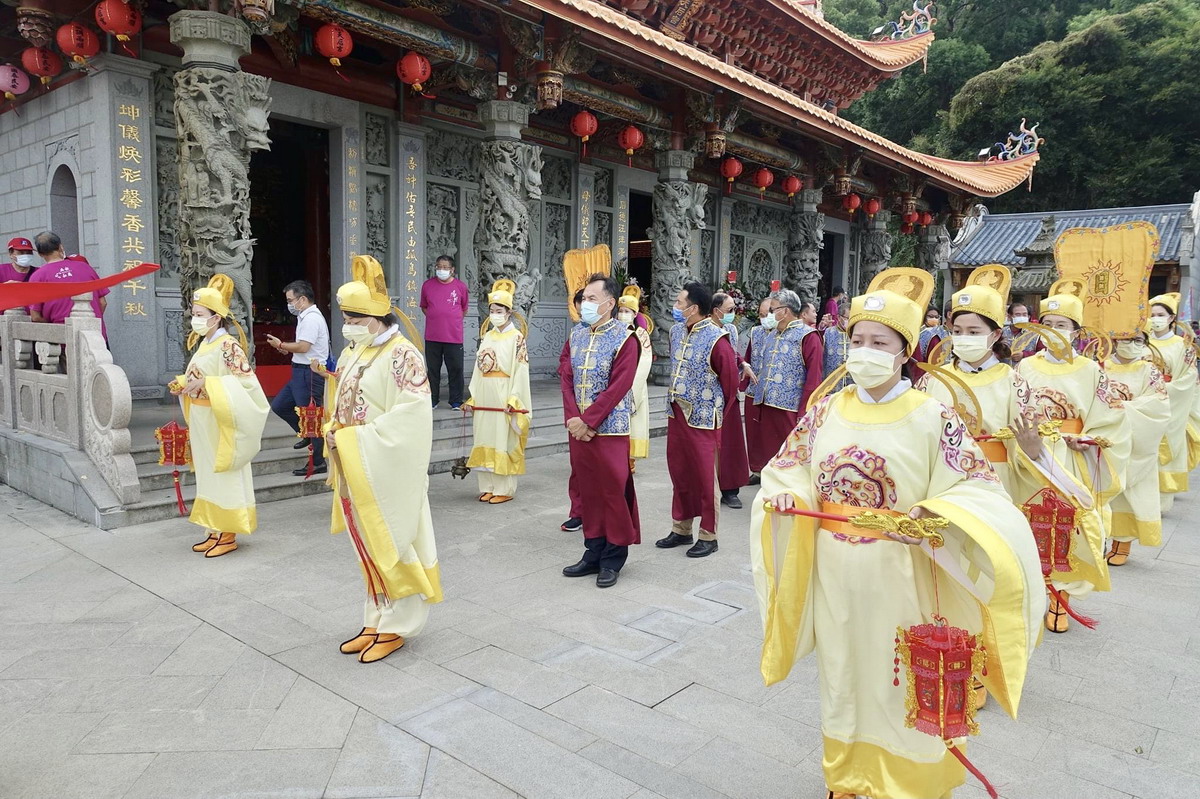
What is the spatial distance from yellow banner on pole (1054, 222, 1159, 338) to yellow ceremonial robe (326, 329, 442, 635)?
12.7ft

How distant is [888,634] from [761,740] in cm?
76

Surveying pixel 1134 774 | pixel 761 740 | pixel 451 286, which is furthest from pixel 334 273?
pixel 1134 774

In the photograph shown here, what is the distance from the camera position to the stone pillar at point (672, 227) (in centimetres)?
1027

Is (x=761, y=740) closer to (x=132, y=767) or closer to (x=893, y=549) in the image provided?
(x=893, y=549)

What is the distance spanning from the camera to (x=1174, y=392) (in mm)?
5848

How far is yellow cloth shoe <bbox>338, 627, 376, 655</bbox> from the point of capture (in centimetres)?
Result: 324

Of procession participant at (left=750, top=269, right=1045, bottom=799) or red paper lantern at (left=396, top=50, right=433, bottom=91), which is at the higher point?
red paper lantern at (left=396, top=50, right=433, bottom=91)

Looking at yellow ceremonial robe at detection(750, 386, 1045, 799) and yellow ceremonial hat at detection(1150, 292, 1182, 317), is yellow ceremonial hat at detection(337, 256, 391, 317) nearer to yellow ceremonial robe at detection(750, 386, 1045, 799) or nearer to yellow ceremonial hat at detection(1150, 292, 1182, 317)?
yellow ceremonial robe at detection(750, 386, 1045, 799)

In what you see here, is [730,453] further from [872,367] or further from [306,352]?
[872,367]

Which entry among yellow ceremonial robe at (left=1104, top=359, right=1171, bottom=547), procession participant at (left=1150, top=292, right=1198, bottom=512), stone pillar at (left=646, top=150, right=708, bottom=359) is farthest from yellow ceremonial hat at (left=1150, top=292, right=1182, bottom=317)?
stone pillar at (left=646, top=150, right=708, bottom=359)

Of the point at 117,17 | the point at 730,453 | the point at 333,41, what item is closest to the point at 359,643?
the point at 730,453

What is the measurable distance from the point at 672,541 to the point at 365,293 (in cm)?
258

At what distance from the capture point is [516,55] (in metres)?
7.64

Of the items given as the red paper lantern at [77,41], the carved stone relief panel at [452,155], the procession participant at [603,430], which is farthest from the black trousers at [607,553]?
the carved stone relief panel at [452,155]
